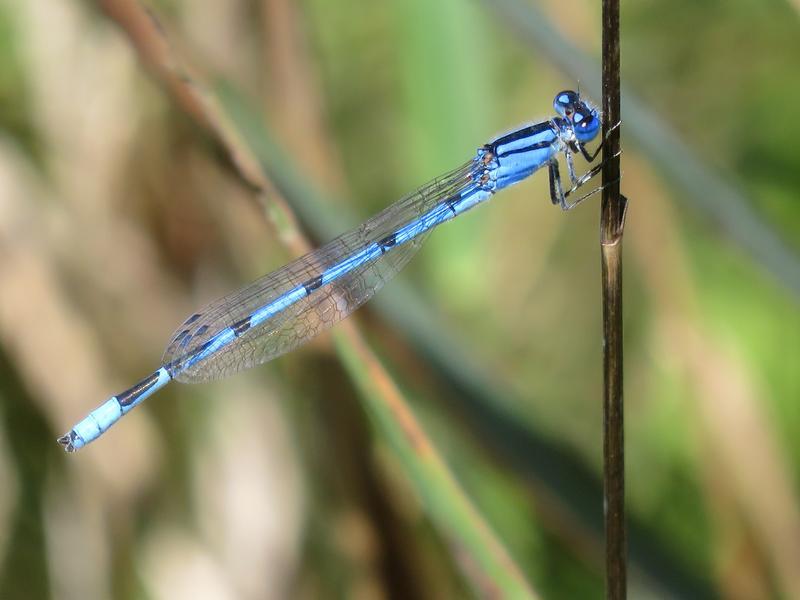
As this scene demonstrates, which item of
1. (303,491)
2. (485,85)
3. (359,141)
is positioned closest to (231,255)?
(303,491)

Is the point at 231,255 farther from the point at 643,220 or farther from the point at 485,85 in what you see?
the point at 643,220

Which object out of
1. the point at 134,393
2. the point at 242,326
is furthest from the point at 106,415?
the point at 242,326

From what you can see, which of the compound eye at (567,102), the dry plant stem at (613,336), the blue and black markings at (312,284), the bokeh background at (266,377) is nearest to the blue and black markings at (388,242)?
the bokeh background at (266,377)

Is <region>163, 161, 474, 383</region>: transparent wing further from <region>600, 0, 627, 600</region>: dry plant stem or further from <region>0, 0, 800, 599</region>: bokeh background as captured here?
<region>600, 0, 627, 600</region>: dry plant stem

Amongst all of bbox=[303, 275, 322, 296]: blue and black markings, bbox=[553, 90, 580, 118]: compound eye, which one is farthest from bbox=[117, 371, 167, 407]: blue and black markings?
bbox=[553, 90, 580, 118]: compound eye

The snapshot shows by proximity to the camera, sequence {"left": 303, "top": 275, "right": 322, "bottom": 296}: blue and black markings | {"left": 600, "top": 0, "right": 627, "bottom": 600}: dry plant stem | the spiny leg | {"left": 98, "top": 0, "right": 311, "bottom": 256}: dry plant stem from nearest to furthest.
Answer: {"left": 600, "top": 0, "right": 627, "bottom": 600}: dry plant stem → {"left": 98, "top": 0, "right": 311, "bottom": 256}: dry plant stem → the spiny leg → {"left": 303, "top": 275, "right": 322, "bottom": 296}: blue and black markings

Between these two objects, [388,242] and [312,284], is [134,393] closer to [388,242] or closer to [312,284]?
[312,284]
